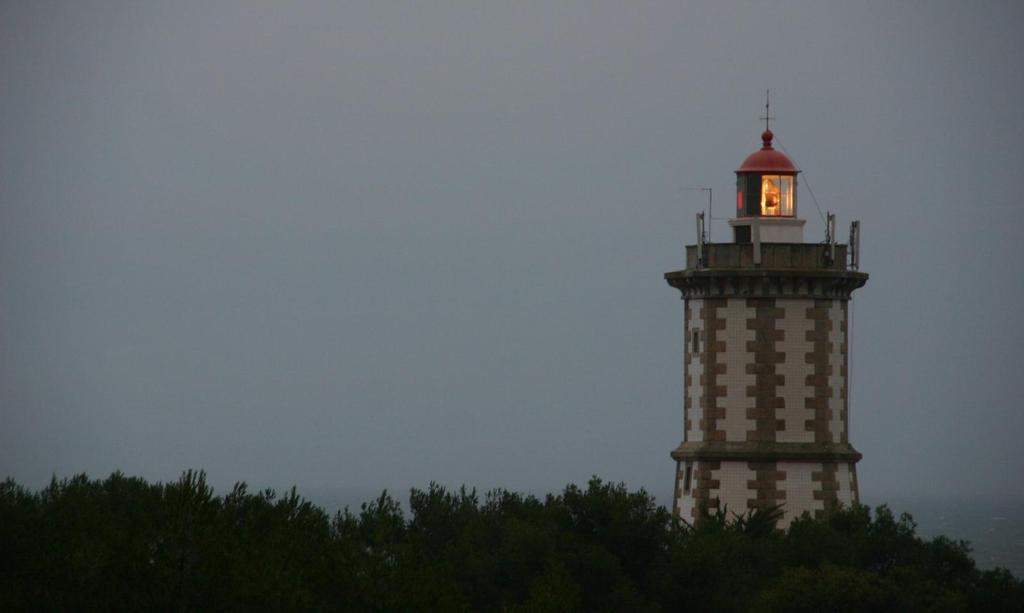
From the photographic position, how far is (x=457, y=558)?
5141 cm

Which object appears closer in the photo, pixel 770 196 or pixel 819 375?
pixel 819 375

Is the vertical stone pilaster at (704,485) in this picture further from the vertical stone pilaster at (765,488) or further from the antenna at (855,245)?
the antenna at (855,245)

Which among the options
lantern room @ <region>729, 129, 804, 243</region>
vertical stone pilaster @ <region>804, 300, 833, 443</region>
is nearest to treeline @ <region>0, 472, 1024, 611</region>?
vertical stone pilaster @ <region>804, 300, 833, 443</region>

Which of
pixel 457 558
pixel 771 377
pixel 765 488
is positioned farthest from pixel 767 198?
pixel 457 558

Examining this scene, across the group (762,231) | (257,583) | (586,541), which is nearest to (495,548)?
(586,541)

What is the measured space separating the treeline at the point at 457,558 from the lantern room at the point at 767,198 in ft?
22.4

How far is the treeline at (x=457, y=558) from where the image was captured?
135 ft

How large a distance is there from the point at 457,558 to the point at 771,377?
870 cm

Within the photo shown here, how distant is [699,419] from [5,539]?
672 inches

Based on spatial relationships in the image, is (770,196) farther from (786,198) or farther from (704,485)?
(704,485)

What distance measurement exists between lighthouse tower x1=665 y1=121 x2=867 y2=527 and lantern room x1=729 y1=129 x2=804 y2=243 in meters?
0.36

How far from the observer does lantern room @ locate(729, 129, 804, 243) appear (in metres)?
55.7

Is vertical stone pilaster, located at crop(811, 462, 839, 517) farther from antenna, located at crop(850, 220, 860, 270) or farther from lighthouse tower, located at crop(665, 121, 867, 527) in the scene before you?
antenna, located at crop(850, 220, 860, 270)

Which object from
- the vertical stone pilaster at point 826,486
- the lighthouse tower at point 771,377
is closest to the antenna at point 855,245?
the lighthouse tower at point 771,377
